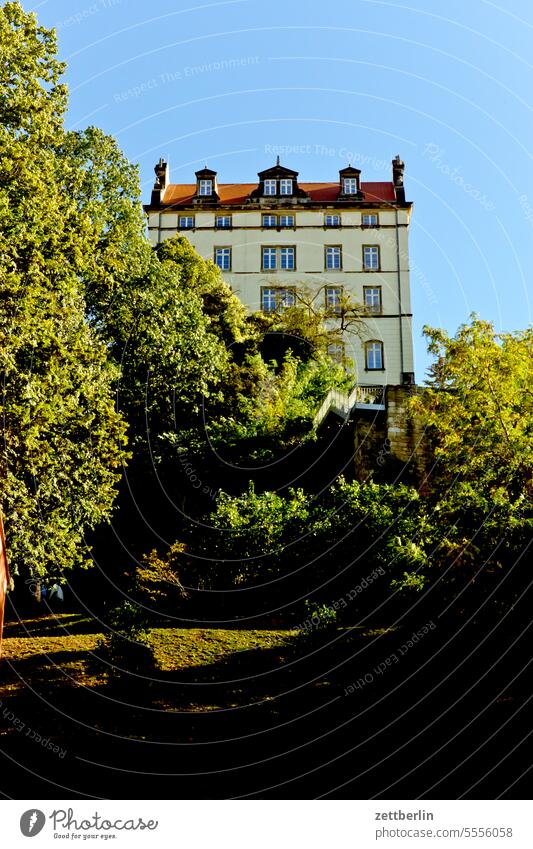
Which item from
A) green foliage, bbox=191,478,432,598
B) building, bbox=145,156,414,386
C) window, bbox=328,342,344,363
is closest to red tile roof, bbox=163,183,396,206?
building, bbox=145,156,414,386

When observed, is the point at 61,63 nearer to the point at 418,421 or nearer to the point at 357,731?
the point at 418,421

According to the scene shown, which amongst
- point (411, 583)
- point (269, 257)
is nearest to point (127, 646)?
point (411, 583)

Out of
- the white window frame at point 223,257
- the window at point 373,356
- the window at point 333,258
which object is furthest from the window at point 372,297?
the white window frame at point 223,257

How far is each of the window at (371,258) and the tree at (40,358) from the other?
3489 centimetres

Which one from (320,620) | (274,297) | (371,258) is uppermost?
(371,258)

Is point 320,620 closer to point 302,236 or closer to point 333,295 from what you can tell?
point 333,295

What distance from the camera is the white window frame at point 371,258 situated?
167 feet

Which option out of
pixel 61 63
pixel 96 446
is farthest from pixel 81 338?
pixel 61 63

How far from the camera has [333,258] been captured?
51.2 meters

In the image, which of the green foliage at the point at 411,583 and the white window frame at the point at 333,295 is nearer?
the green foliage at the point at 411,583

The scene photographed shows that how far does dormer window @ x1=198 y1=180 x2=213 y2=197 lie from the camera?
52938mm

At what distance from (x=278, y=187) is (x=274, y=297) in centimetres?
890

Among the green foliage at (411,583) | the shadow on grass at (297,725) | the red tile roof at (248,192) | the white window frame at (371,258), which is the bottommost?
the shadow on grass at (297,725)

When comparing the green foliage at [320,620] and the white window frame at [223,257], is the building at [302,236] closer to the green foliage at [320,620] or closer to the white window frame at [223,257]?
the white window frame at [223,257]
